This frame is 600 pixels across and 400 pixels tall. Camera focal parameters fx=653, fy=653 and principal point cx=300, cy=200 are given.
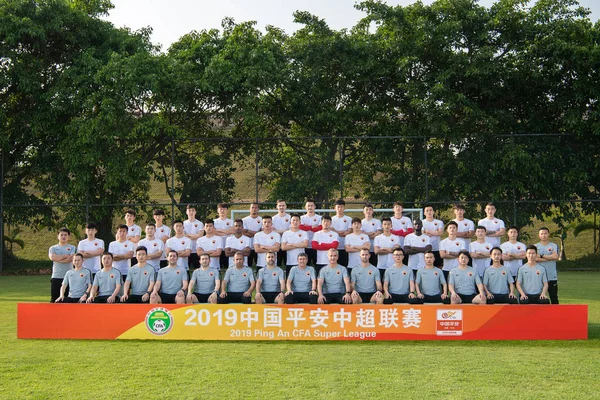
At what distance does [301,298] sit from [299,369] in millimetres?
2982

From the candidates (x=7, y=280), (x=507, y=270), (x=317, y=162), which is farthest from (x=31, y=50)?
(x=507, y=270)

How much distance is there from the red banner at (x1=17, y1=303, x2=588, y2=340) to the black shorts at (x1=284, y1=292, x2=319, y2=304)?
102cm

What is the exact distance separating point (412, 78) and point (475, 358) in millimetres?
13697

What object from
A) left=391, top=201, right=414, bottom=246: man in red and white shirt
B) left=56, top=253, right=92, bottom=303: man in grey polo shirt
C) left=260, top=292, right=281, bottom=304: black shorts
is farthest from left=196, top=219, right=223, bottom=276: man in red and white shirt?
left=391, top=201, right=414, bottom=246: man in red and white shirt

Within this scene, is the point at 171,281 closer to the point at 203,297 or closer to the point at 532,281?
the point at 203,297

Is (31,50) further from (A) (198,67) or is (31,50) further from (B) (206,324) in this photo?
(B) (206,324)

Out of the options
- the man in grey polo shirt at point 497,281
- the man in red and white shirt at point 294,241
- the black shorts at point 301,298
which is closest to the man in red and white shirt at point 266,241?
the man in red and white shirt at point 294,241

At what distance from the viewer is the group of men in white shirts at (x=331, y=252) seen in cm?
990

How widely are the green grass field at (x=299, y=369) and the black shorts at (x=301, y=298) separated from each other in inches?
47.0

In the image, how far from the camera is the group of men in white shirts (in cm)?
990

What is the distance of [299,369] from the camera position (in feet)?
23.0

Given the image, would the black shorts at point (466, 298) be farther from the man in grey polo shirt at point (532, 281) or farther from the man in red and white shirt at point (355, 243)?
the man in red and white shirt at point (355, 243)

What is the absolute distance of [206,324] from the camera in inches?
346

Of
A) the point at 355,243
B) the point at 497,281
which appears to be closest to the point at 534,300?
the point at 497,281
